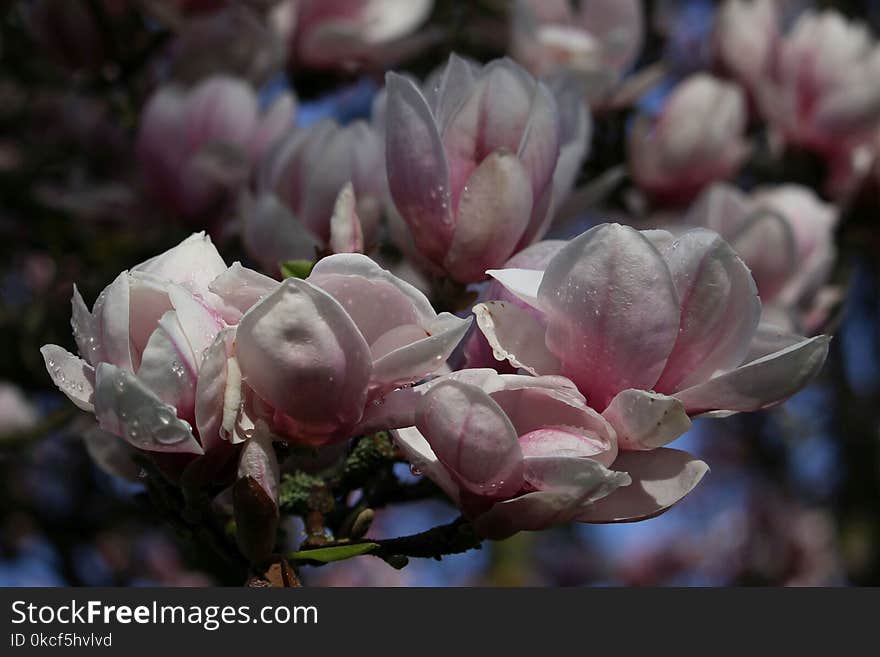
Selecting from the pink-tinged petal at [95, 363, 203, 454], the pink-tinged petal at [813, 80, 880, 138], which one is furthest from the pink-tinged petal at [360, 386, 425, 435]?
the pink-tinged petal at [813, 80, 880, 138]

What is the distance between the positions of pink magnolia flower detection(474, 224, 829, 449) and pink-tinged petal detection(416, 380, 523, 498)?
6cm

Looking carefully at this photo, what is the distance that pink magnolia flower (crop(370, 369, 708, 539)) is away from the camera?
64 centimetres

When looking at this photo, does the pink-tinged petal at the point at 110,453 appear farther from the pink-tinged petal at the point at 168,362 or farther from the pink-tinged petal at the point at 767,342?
the pink-tinged petal at the point at 767,342

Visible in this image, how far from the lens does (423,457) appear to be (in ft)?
2.24

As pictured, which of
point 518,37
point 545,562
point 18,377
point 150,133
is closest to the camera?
point 150,133

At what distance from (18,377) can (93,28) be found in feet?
1.65

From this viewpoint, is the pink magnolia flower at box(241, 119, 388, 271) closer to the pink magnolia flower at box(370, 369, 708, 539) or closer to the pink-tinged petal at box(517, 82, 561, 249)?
the pink-tinged petal at box(517, 82, 561, 249)

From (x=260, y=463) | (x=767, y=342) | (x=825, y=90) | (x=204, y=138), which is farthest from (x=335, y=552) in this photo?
(x=825, y=90)

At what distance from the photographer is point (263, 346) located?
647 mm

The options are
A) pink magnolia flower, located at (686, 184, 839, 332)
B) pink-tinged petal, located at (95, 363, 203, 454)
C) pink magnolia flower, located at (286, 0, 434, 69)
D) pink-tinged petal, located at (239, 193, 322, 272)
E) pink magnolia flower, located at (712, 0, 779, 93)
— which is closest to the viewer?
pink-tinged petal, located at (95, 363, 203, 454)

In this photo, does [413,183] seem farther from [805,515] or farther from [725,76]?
[805,515]

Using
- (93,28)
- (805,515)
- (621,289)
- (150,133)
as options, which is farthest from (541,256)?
(805,515)

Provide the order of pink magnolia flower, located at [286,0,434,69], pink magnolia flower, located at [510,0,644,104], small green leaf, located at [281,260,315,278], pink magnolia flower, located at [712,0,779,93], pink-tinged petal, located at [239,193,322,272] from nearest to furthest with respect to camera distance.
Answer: small green leaf, located at [281,260,315,278], pink-tinged petal, located at [239,193,322,272], pink magnolia flower, located at [510,0,644,104], pink magnolia flower, located at [286,0,434,69], pink magnolia flower, located at [712,0,779,93]

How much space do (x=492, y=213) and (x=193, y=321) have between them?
27 centimetres
